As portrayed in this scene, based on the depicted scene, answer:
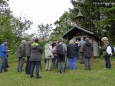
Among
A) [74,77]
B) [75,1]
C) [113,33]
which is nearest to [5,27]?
[75,1]

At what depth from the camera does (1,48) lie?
15820mm

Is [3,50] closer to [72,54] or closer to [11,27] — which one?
[72,54]

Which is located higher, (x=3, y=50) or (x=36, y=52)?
(x=3, y=50)

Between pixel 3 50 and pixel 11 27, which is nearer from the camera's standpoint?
pixel 3 50

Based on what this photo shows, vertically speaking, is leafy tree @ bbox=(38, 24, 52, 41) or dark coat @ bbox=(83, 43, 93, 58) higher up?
leafy tree @ bbox=(38, 24, 52, 41)

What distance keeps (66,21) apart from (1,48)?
1677 inches

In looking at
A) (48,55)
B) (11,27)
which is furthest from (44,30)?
(48,55)

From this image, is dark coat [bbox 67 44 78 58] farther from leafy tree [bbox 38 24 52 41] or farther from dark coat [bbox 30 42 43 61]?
leafy tree [bbox 38 24 52 41]

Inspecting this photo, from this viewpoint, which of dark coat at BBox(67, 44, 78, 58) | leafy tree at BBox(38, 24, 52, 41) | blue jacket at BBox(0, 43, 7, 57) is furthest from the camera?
leafy tree at BBox(38, 24, 52, 41)

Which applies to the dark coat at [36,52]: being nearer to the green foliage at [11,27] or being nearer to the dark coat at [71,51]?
the dark coat at [71,51]

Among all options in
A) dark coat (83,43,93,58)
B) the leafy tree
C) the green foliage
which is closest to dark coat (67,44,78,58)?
dark coat (83,43,93,58)

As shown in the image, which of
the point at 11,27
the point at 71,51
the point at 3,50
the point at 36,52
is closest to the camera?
the point at 36,52

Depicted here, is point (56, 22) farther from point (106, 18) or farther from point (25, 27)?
point (106, 18)

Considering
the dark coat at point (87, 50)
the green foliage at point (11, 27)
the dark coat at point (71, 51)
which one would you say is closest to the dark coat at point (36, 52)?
the dark coat at point (71, 51)
